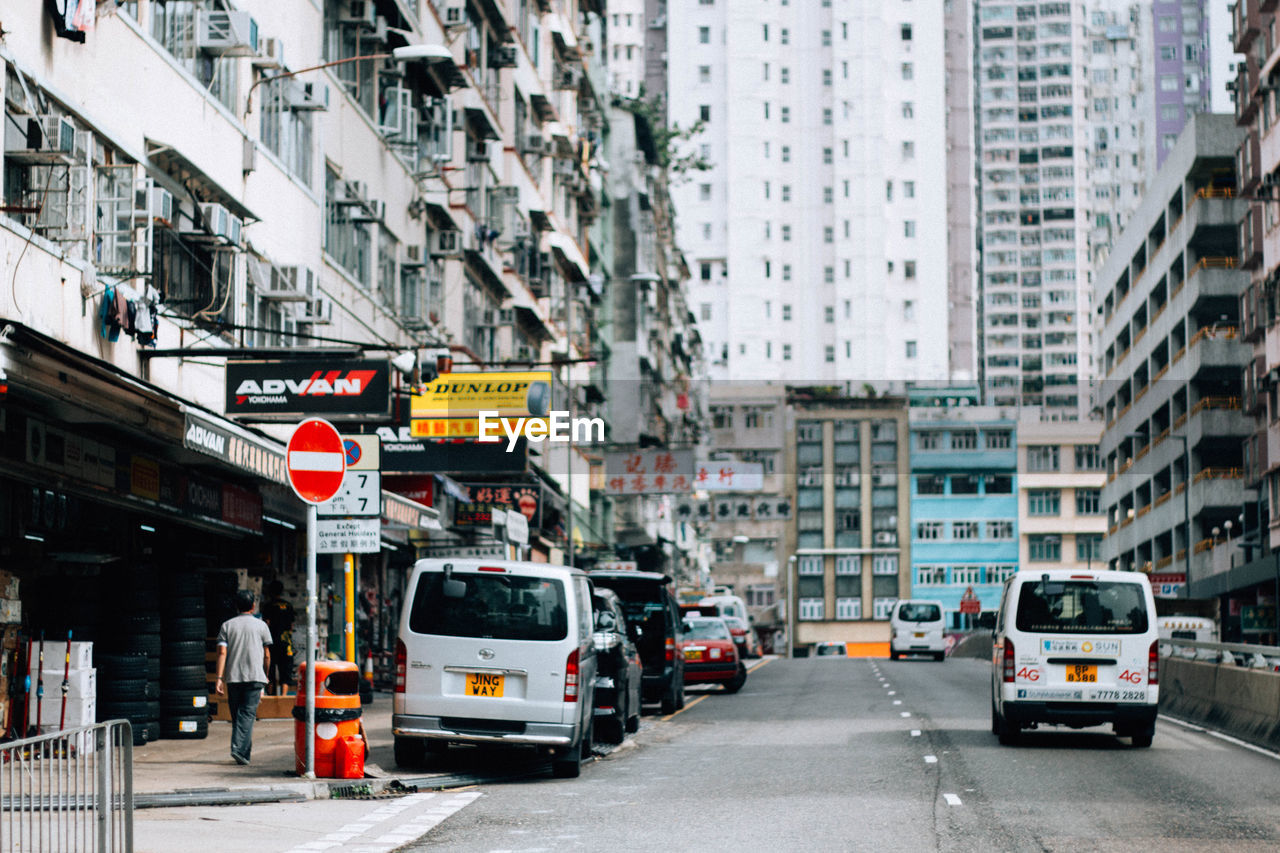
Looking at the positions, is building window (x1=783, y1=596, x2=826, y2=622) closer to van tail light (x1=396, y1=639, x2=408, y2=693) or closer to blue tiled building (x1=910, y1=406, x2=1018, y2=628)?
blue tiled building (x1=910, y1=406, x2=1018, y2=628)

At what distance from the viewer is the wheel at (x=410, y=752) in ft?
57.1

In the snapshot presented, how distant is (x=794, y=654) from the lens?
125312mm

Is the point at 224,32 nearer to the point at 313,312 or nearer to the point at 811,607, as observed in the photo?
the point at 313,312

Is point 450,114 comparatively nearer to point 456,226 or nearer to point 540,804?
point 456,226

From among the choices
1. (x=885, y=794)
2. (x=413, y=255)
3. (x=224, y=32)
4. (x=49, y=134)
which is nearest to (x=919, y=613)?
(x=413, y=255)

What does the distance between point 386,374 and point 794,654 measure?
106691 millimetres

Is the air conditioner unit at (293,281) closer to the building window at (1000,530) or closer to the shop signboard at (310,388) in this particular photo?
the shop signboard at (310,388)

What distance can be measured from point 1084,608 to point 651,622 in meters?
8.46

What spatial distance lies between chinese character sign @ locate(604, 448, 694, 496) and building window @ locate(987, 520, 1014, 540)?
72240 mm

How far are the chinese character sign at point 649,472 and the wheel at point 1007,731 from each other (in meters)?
37.4

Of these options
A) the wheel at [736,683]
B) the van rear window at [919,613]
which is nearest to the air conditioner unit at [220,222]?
the wheel at [736,683]

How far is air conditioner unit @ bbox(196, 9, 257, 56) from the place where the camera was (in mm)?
23141

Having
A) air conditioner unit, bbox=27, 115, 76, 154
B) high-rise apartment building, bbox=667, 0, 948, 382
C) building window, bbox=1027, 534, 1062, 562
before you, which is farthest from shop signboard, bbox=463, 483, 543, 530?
high-rise apartment building, bbox=667, 0, 948, 382

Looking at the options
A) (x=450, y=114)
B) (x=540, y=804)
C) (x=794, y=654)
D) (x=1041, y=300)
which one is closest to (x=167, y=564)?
(x=540, y=804)
